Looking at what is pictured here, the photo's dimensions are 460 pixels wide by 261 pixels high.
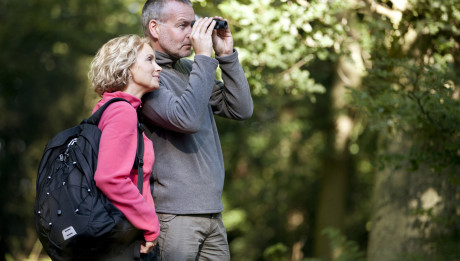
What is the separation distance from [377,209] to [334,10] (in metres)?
2.65

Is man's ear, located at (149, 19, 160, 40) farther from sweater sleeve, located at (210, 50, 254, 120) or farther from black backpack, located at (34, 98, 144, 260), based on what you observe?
black backpack, located at (34, 98, 144, 260)

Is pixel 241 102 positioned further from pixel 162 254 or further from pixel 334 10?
pixel 334 10

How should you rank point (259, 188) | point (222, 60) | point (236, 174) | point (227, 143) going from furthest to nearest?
point (236, 174), point (259, 188), point (227, 143), point (222, 60)

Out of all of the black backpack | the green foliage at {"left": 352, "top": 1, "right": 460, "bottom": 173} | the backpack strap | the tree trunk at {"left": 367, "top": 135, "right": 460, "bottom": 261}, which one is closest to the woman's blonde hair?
the backpack strap

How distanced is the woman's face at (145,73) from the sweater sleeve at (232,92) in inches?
16.6

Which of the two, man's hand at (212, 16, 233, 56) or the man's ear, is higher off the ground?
the man's ear

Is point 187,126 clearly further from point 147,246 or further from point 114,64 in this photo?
point 147,246

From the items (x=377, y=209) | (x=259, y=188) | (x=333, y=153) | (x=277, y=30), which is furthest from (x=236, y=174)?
(x=277, y=30)

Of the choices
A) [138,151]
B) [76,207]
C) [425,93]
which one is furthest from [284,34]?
[76,207]

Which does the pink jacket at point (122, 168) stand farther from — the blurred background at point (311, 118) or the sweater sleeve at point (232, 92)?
the blurred background at point (311, 118)

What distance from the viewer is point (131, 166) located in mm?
2463

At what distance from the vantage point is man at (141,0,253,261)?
2754 millimetres

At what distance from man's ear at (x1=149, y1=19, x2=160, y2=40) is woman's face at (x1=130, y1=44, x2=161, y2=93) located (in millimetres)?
286

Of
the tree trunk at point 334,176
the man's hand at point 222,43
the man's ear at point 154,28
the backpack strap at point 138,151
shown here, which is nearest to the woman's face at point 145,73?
the backpack strap at point 138,151
